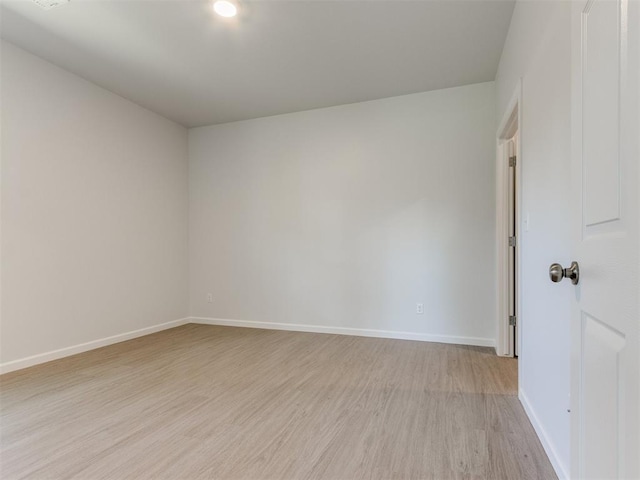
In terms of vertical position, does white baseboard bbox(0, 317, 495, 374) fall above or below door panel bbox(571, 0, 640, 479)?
below

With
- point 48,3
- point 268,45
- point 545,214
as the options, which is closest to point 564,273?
point 545,214

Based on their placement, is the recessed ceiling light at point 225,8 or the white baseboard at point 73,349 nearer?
the recessed ceiling light at point 225,8

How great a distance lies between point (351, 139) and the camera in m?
4.06

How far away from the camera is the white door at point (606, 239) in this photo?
2.27 ft

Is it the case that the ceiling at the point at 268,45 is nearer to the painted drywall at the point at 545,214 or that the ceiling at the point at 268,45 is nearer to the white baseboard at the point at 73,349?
the painted drywall at the point at 545,214

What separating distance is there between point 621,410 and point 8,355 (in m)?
3.94

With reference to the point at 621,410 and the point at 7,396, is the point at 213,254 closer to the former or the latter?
the point at 7,396

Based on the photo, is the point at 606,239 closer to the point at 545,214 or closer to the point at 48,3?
the point at 545,214

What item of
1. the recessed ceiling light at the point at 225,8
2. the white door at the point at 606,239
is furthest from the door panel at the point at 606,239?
the recessed ceiling light at the point at 225,8

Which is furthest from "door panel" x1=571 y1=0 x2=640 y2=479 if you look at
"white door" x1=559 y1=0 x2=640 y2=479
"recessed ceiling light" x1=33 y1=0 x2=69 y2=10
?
"recessed ceiling light" x1=33 y1=0 x2=69 y2=10

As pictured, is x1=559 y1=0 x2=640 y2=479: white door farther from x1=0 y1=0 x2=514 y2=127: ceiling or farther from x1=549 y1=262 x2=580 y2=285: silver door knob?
x1=0 y1=0 x2=514 y2=127: ceiling

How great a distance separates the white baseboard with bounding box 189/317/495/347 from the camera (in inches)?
141

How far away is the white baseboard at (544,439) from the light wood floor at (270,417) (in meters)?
0.04

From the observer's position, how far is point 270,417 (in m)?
2.07
